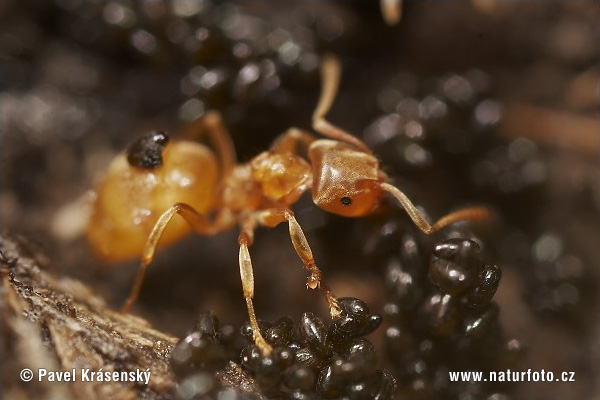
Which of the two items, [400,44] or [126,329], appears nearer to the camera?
[126,329]

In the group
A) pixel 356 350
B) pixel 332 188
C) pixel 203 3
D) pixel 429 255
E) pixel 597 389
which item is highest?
pixel 203 3

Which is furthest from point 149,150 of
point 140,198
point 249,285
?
point 249,285

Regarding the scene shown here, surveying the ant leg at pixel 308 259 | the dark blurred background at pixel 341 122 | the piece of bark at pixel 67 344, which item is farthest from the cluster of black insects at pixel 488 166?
the piece of bark at pixel 67 344

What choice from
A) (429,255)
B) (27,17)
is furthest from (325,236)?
(27,17)

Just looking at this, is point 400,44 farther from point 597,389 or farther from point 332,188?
point 597,389

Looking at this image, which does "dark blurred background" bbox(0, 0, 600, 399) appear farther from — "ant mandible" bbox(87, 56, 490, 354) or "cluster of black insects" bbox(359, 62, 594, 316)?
"ant mandible" bbox(87, 56, 490, 354)

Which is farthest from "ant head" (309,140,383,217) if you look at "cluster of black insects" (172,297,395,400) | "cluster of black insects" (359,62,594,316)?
"cluster of black insects" (172,297,395,400)
